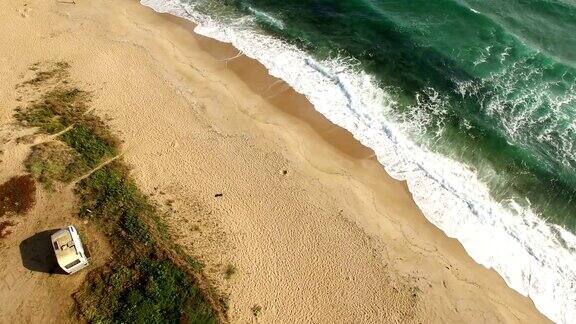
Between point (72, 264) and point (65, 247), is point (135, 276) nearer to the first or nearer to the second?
point (72, 264)

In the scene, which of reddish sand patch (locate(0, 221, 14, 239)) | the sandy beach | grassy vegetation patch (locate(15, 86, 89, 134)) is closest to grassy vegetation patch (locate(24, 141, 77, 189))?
the sandy beach

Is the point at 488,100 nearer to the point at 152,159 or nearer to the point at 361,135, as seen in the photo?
the point at 361,135

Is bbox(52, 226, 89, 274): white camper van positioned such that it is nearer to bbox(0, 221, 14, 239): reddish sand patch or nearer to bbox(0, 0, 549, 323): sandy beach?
bbox(0, 0, 549, 323): sandy beach

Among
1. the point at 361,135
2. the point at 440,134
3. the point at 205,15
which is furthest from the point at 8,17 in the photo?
the point at 440,134

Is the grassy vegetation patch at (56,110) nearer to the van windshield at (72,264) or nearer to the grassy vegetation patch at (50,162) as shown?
the grassy vegetation patch at (50,162)

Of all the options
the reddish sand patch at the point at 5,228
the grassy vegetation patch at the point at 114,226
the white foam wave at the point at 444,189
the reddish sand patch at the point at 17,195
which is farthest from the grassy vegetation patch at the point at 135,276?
the white foam wave at the point at 444,189

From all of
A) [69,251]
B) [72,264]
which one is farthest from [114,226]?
[72,264]

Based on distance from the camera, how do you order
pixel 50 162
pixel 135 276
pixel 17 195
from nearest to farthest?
pixel 135 276 < pixel 17 195 < pixel 50 162
